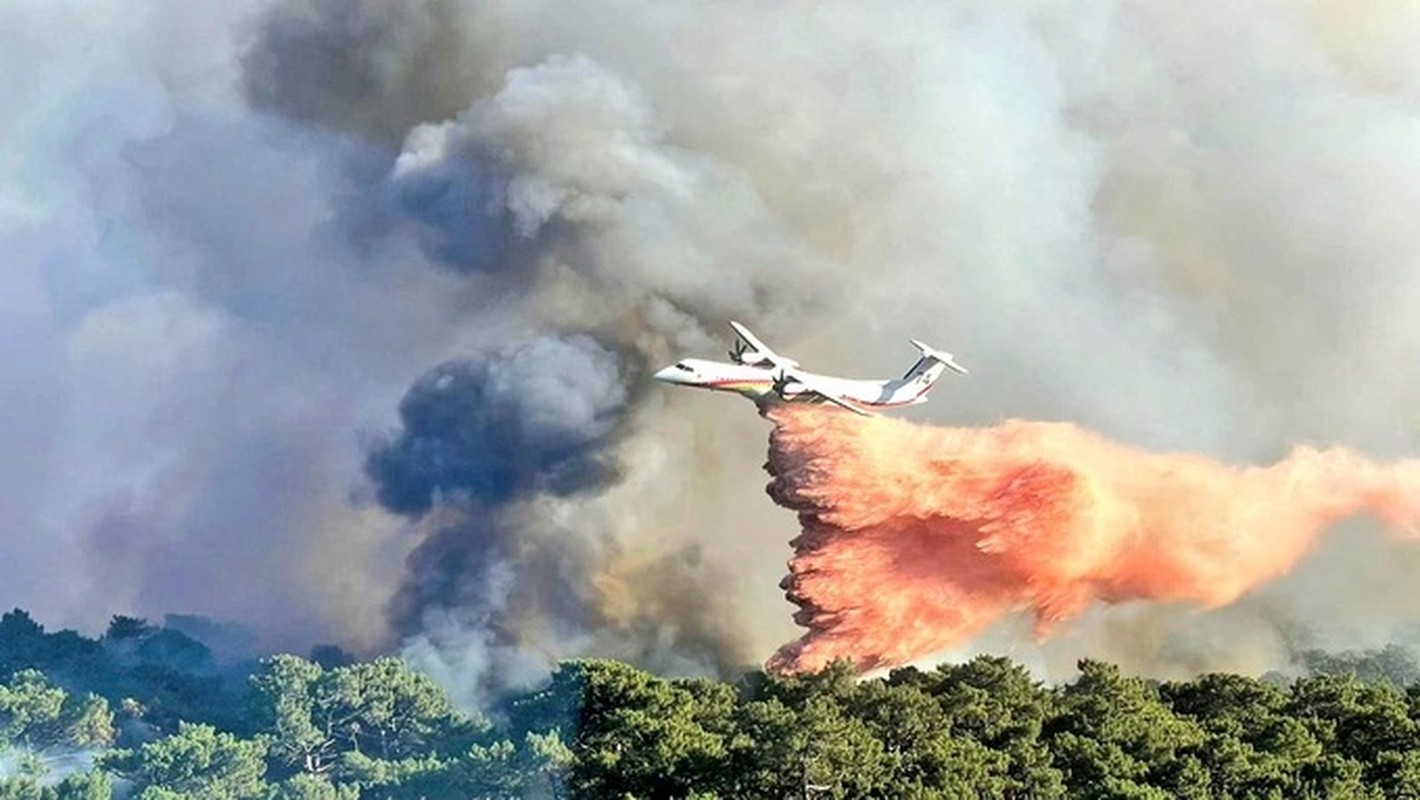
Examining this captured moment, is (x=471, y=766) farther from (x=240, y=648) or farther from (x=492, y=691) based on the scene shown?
(x=240, y=648)

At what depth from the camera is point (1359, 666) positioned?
376 ft

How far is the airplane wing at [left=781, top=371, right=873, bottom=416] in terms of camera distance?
2692 inches

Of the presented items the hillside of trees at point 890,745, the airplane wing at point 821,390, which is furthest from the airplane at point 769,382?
the hillside of trees at point 890,745

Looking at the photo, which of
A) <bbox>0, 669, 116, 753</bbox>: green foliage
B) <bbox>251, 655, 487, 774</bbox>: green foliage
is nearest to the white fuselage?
<bbox>251, 655, 487, 774</bbox>: green foliage

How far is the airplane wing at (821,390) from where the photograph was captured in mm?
68375

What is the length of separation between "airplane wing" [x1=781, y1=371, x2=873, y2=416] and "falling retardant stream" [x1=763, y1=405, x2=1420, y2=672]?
2.61ft

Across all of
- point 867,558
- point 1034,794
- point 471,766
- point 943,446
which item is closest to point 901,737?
point 1034,794

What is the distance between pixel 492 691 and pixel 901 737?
63855mm

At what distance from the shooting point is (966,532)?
219 feet

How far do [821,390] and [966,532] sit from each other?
7654 mm

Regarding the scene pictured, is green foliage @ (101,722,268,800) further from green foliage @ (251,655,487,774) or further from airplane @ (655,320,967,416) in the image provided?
airplane @ (655,320,967,416)

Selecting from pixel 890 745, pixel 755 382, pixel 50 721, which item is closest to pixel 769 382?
pixel 755 382

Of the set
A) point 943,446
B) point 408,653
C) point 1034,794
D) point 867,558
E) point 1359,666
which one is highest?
point 408,653

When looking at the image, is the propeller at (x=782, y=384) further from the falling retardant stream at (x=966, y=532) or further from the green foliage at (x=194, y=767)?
the green foliage at (x=194, y=767)
